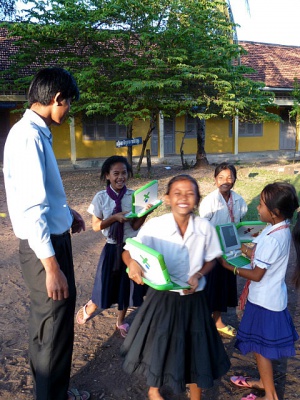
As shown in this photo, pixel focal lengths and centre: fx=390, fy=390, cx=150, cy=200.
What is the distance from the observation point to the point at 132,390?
2457mm

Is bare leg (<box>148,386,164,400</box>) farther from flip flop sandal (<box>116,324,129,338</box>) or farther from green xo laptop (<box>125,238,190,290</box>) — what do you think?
flip flop sandal (<box>116,324,129,338</box>)

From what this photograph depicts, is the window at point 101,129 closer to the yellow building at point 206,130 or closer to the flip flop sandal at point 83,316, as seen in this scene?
the yellow building at point 206,130

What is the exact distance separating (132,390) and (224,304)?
3.30ft

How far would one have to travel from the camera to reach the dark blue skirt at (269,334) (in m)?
2.23

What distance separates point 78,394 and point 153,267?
1.06m

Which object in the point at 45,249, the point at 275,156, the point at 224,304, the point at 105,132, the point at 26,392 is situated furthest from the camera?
the point at 275,156

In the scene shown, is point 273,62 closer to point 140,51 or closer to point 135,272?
point 140,51

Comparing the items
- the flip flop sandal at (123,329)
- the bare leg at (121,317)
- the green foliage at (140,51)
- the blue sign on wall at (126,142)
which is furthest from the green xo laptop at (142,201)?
the green foliage at (140,51)

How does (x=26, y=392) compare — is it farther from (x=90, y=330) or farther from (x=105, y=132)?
(x=105, y=132)

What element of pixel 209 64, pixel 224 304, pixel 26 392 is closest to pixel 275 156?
pixel 209 64

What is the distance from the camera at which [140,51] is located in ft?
36.0

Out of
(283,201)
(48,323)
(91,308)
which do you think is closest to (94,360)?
(91,308)

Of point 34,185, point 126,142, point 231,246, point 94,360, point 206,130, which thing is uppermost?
point 206,130

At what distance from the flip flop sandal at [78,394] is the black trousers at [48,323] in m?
0.19
